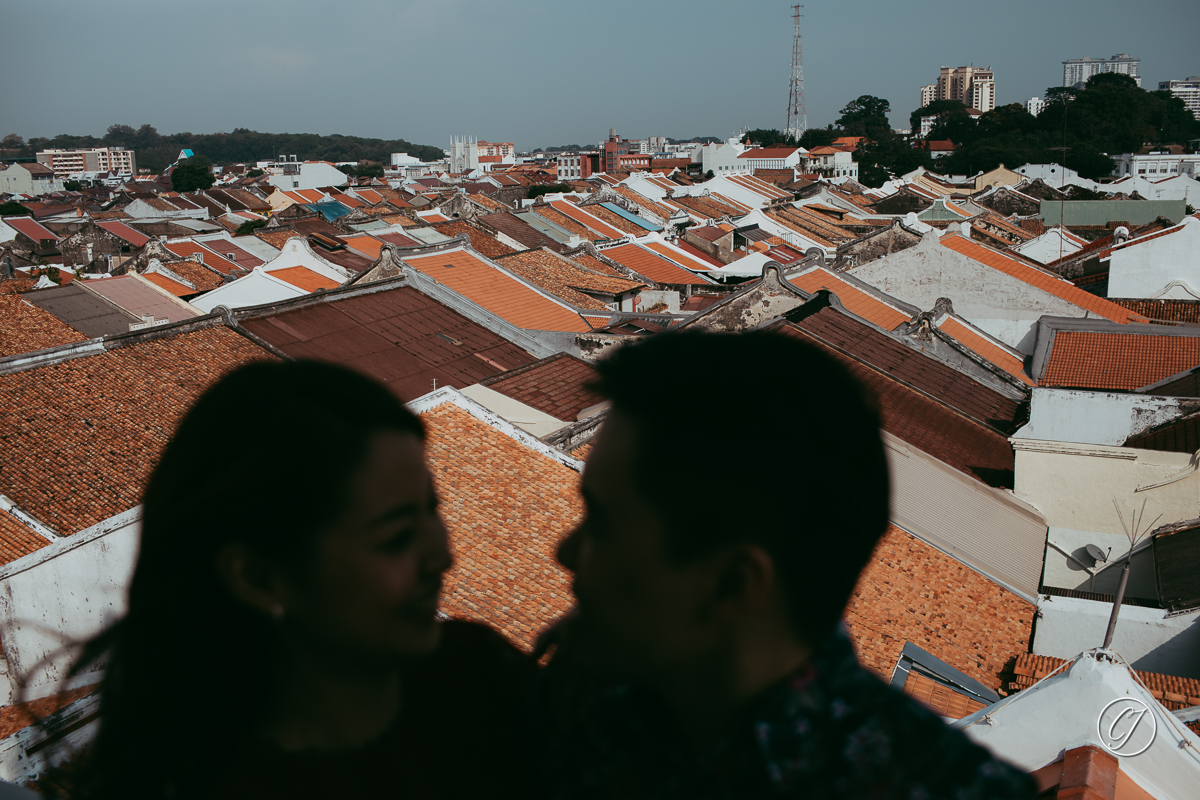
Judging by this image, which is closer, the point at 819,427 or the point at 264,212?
the point at 819,427

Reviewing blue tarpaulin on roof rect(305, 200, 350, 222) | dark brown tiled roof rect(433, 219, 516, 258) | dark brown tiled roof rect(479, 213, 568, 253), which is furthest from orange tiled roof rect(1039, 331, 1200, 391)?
blue tarpaulin on roof rect(305, 200, 350, 222)

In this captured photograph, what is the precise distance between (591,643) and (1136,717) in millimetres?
5671

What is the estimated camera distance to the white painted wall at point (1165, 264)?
24062mm

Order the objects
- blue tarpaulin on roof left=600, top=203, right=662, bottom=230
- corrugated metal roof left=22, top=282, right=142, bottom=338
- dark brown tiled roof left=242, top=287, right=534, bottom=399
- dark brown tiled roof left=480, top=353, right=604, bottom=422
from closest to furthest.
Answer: dark brown tiled roof left=480, top=353, right=604, bottom=422, dark brown tiled roof left=242, top=287, right=534, bottom=399, corrugated metal roof left=22, top=282, right=142, bottom=338, blue tarpaulin on roof left=600, top=203, right=662, bottom=230

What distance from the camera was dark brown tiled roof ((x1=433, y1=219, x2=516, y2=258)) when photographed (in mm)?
32844

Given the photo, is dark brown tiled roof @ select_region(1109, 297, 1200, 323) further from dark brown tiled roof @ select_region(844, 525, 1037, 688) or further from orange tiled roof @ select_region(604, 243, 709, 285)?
dark brown tiled roof @ select_region(844, 525, 1037, 688)

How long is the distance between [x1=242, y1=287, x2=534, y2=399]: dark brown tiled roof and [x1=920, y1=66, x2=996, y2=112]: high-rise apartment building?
169 meters

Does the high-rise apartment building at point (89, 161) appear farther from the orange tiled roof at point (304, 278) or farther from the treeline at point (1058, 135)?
the orange tiled roof at point (304, 278)

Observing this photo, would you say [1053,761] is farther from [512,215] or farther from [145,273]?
[512,215]

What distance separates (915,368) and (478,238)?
21.5 m

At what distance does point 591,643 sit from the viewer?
1403 millimetres

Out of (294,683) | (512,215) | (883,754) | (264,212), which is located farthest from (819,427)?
(264,212)

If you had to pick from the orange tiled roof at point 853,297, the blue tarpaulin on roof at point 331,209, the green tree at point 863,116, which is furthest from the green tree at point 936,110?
the orange tiled roof at point 853,297

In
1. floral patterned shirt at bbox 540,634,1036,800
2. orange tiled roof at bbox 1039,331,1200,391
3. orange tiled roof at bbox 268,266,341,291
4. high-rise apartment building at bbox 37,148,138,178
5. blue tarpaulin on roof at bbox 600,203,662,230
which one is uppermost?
floral patterned shirt at bbox 540,634,1036,800
